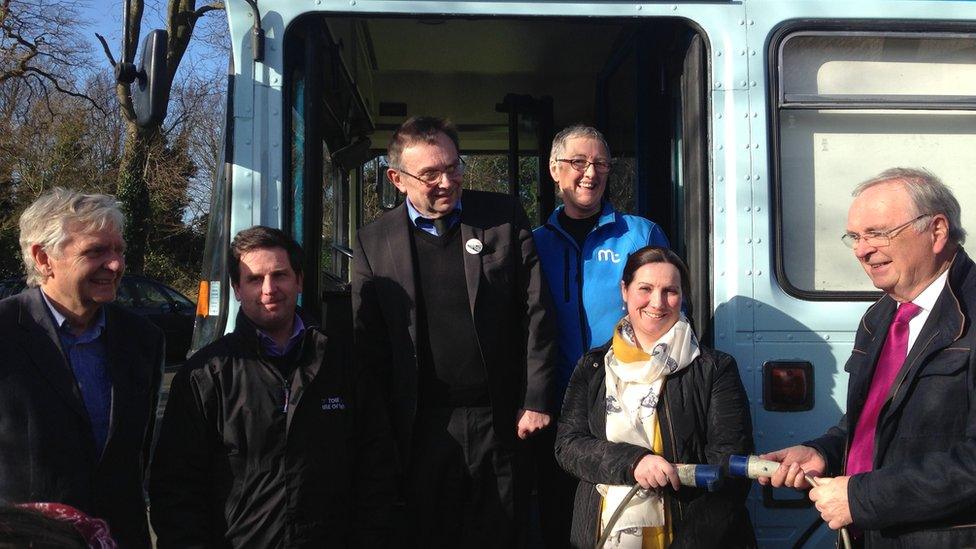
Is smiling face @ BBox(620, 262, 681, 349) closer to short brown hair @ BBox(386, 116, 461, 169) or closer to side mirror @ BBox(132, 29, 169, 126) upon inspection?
short brown hair @ BBox(386, 116, 461, 169)

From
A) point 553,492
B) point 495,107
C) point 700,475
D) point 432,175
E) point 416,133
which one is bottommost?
point 553,492

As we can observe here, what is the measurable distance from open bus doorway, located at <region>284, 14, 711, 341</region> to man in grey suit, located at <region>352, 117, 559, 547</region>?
0.42 m

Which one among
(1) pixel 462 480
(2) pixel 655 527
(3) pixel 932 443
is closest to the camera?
(3) pixel 932 443

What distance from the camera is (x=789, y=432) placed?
9.70 feet

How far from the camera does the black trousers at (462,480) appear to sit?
108 inches

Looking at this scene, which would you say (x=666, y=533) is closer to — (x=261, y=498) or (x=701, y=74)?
(x=261, y=498)

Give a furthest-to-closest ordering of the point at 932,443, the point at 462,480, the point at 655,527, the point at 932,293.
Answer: the point at 462,480
the point at 655,527
the point at 932,293
the point at 932,443

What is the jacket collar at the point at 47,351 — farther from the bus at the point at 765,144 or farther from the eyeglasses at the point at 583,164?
the eyeglasses at the point at 583,164

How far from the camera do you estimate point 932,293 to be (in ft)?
7.02

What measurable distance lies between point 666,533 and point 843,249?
123 centimetres

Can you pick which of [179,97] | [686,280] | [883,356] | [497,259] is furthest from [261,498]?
[179,97]

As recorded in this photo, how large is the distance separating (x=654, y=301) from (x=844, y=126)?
1021 mm

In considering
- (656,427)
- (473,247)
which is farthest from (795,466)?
(473,247)

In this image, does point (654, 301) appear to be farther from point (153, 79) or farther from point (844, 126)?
point (153, 79)
